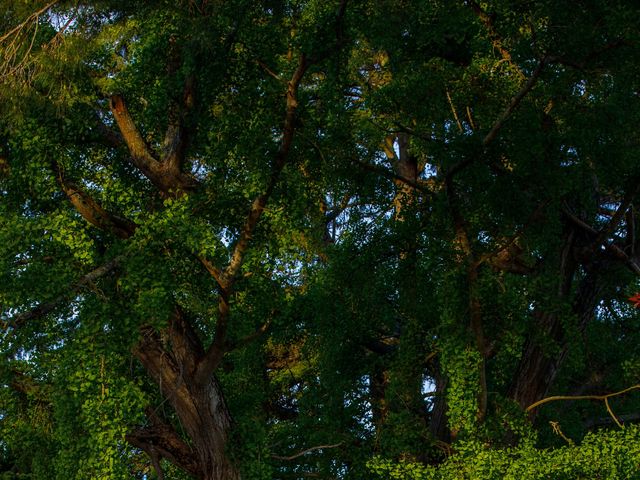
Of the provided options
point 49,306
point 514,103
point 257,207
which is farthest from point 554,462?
point 49,306

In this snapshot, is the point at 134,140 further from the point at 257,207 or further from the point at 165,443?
the point at 165,443

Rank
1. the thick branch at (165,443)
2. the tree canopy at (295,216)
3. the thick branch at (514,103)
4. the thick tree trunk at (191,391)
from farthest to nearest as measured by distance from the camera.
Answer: the thick branch at (165,443), the thick tree trunk at (191,391), the thick branch at (514,103), the tree canopy at (295,216)

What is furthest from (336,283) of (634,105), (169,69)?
(634,105)

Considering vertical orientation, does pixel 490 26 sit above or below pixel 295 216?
above

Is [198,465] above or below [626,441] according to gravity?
above

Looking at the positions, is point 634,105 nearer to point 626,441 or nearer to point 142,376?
point 626,441

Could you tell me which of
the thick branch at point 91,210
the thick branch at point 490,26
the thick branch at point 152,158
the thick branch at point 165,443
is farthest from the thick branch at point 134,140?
the thick branch at point 490,26

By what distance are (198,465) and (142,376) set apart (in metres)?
1.58

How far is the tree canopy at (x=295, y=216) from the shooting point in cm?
1348

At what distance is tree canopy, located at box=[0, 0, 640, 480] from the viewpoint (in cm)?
1348

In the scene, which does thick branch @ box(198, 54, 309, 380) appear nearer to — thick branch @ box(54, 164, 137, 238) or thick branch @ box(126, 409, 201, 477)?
thick branch @ box(54, 164, 137, 238)

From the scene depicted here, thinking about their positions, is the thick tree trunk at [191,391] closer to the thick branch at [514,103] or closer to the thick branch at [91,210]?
the thick branch at [91,210]

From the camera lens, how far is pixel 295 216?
14.8m

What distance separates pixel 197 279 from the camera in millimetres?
14609
